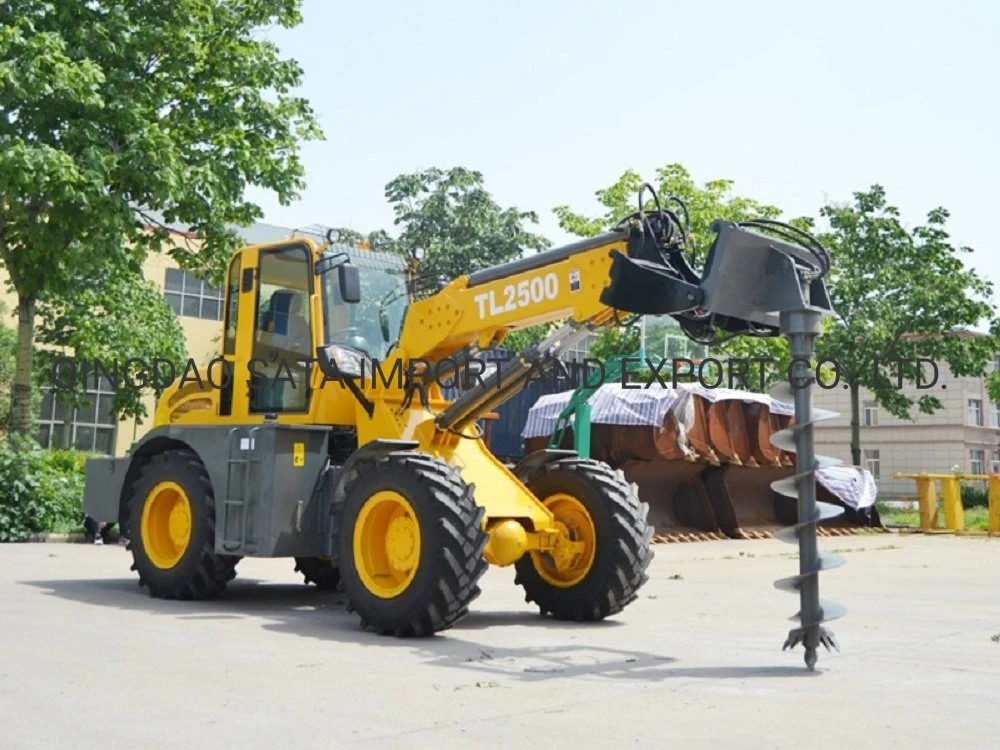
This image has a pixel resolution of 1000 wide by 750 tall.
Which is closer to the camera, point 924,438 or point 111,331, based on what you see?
point 111,331

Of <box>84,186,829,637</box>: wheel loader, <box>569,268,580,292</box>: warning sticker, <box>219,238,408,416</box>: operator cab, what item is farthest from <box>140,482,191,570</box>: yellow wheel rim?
<box>569,268,580,292</box>: warning sticker

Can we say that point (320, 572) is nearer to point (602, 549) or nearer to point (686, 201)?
point (602, 549)

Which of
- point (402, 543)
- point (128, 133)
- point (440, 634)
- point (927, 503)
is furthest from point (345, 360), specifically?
point (927, 503)

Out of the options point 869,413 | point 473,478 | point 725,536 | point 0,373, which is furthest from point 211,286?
point 869,413

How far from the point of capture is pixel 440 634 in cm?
907

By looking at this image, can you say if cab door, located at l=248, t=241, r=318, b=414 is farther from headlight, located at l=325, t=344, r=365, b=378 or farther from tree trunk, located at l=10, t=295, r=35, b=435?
tree trunk, located at l=10, t=295, r=35, b=435

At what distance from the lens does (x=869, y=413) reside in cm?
7381

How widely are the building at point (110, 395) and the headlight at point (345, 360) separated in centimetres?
3087

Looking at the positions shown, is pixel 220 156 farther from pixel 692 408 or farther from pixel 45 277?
pixel 692 408

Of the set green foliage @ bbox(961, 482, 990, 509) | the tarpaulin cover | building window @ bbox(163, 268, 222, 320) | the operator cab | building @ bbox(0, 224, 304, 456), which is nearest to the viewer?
the operator cab

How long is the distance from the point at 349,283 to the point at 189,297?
38149 mm

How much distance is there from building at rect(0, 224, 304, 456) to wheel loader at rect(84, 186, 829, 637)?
30.1 metres

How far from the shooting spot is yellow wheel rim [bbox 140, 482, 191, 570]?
1126cm

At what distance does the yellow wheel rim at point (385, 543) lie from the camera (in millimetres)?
9078
